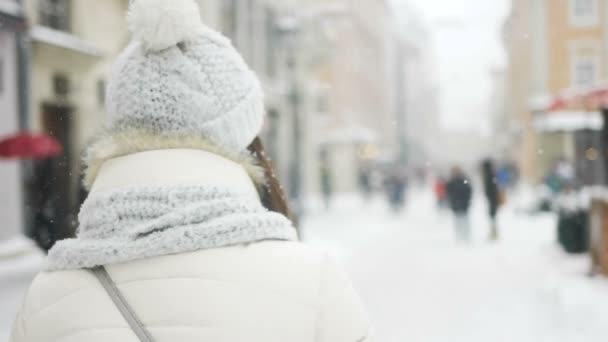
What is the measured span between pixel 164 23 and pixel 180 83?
0.41 ft

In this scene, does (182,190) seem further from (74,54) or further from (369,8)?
(369,8)

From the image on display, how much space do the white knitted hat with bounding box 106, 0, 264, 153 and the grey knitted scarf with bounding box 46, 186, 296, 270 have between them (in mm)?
145

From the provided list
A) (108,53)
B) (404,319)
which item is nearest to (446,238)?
(108,53)

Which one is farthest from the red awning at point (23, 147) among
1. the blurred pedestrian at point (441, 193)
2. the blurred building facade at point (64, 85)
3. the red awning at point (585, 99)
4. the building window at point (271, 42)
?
the building window at point (271, 42)

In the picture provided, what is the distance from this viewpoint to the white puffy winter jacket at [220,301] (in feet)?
4.80

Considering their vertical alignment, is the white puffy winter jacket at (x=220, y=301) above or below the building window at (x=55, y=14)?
below

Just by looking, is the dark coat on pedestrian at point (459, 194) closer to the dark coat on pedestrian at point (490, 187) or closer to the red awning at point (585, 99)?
the dark coat on pedestrian at point (490, 187)

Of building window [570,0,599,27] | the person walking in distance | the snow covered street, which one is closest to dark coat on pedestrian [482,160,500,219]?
the snow covered street

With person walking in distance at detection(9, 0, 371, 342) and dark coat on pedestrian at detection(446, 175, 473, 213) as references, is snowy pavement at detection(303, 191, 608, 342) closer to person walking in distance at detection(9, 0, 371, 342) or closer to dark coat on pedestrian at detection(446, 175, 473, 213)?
dark coat on pedestrian at detection(446, 175, 473, 213)

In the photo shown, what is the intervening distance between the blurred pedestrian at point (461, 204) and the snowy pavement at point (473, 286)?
387 mm

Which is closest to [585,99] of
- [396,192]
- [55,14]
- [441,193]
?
[55,14]

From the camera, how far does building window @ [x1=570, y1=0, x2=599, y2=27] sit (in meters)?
37.3

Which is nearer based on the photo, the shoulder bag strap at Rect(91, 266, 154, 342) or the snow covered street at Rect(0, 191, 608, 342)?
the shoulder bag strap at Rect(91, 266, 154, 342)

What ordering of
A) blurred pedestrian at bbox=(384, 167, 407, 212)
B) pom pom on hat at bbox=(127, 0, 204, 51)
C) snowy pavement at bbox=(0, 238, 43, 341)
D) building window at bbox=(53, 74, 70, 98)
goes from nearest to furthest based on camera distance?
pom pom on hat at bbox=(127, 0, 204, 51) → snowy pavement at bbox=(0, 238, 43, 341) → building window at bbox=(53, 74, 70, 98) → blurred pedestrian at bbox=(384, 167, 407, 212)
